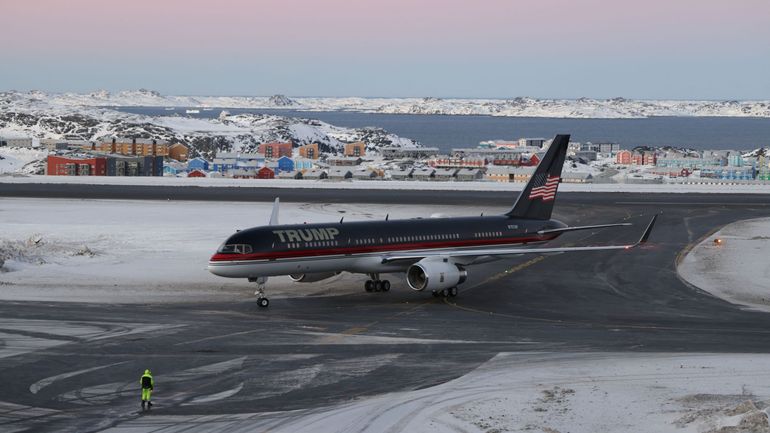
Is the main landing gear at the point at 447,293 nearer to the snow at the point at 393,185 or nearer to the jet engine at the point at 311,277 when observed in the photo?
the jet engine at the point at 311,277

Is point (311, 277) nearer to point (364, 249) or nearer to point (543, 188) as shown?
point (364, 249)

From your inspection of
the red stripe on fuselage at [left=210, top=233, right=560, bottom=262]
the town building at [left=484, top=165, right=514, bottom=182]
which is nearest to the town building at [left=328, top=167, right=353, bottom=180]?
the town building at [left=484, top=165, right=514, bottom=182]

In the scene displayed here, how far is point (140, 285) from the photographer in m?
58.8

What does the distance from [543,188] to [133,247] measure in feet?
95.8

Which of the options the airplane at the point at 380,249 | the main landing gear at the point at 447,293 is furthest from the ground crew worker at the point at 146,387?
the main landing gear at the point at 447,293

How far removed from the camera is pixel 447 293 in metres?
56.2

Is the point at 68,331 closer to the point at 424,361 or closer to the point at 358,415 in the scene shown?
the point at 424,361

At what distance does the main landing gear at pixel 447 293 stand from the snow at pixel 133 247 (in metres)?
3.58

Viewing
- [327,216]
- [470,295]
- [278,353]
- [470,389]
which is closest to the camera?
[470,389]

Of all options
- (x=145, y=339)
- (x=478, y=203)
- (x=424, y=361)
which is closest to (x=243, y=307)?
(x=145, y=339)

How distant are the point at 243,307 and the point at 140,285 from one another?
31.7 ft

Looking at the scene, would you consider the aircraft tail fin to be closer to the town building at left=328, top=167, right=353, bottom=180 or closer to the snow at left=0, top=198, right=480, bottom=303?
the snow at left=0, top=198, right=480, bottom=303

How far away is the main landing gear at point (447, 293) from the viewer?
184 ft

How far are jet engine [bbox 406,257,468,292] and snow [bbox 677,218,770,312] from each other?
47.6 ft
